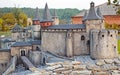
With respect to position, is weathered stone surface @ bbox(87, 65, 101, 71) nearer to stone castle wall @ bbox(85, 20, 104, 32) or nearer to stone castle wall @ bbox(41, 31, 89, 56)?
stone castle wall @ bbox(41, 31, 89, 56)

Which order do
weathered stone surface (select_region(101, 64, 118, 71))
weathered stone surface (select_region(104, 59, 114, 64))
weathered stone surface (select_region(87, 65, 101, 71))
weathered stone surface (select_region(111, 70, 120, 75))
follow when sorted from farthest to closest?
weathered stone surface (select_region(104, 59, 114, 64))
weathered stone surface (select_region(101, 64, 118, 71))
weathered stone surface (select_region(87, 65, 101, 71))
weathered stone surface (select_region(111, 70, 120, 75))

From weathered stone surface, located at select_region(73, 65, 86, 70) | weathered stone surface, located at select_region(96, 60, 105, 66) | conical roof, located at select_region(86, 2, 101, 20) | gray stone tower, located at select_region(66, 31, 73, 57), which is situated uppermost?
conical roof, located at select_region(86, 2, 101, 20)

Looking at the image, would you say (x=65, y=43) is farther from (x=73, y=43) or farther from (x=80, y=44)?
(x=80, y=44)

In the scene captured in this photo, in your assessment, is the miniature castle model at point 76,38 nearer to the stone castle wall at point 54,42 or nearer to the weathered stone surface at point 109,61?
the stone castle wall at point 54,42

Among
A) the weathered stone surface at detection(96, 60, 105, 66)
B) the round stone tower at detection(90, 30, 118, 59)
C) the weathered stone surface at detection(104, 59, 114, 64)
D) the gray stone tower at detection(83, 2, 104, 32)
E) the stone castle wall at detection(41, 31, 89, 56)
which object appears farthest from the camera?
the stone castle wall at detection(41, 31, 89, 56)

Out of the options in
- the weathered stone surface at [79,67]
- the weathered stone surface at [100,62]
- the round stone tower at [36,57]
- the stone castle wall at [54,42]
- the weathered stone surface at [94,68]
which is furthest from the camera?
the stone castle wall at [54,42]

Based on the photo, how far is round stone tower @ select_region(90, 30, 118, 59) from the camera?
34031mm

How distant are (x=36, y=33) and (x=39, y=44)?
7.35 ft

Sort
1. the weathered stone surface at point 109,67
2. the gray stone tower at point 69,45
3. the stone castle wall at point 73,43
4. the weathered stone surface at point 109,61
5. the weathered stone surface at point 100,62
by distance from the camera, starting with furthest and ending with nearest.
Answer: the stone castle wall at point 73,43, the gray stone tower at point 69,45, the weathered stone surface at point 109,61, the weathered stone surface at point 100,62, the weathered stone surface at point 109,67

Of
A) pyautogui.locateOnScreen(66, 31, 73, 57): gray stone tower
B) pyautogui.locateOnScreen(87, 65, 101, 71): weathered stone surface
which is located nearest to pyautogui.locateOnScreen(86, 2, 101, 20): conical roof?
pyautogui.locateOnScreen(66, 31, 73, 57): gray stone tower

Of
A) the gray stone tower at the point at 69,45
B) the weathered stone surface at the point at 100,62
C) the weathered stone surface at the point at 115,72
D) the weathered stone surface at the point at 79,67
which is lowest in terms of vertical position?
the weathered stone surface at the point at 115,72

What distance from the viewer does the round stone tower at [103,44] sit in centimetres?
3403

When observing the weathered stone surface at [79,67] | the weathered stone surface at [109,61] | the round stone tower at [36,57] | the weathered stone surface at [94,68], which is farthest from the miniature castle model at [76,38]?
the weathered stone surface at [79,67]

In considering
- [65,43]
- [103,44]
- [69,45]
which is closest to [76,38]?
[69,45]
